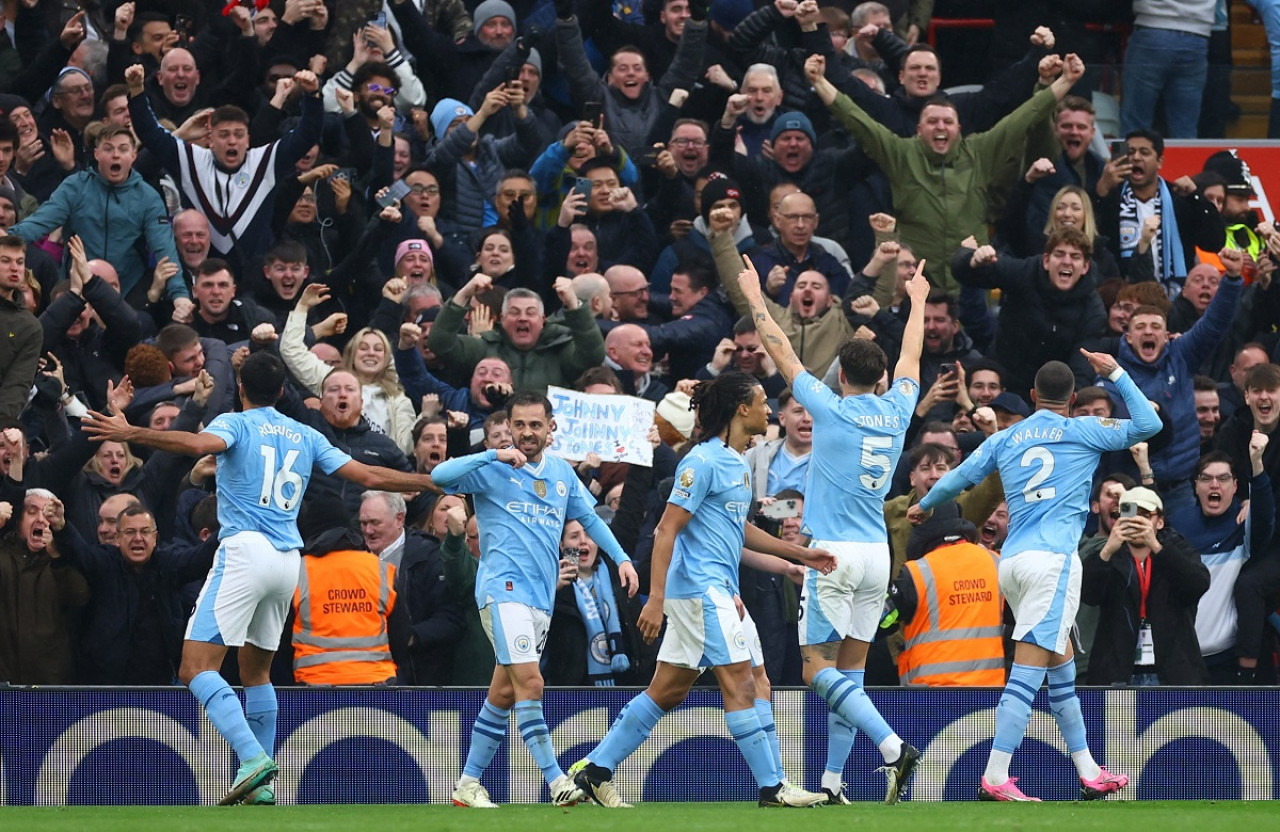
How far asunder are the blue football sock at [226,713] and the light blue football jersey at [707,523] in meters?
2.38

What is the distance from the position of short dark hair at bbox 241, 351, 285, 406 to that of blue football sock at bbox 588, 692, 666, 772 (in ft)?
9.08

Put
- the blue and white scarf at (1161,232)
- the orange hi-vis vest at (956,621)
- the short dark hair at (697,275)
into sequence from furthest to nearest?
the blue and white scarf at (1161,232), the short dark hair at (697,275), the orange hi-vis vest at (956,621)

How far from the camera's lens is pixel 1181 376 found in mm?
Result: 14156

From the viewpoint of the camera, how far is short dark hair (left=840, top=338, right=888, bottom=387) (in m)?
10.7

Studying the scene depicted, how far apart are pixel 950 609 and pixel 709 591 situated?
7.59ft

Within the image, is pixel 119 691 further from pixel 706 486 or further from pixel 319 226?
pixel 319 226

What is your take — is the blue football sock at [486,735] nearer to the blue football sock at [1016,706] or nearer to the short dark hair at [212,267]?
the blue football sock at [1016,706]

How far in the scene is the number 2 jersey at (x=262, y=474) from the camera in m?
10.9

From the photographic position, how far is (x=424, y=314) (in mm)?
14891

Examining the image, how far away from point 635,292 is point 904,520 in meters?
3.66

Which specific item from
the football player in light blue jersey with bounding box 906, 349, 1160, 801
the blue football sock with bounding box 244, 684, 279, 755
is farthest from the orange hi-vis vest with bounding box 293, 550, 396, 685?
the football player in light blue jersey with bounding box 906, 349, 1160, 801

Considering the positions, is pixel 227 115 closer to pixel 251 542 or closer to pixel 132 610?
pixel 132 610

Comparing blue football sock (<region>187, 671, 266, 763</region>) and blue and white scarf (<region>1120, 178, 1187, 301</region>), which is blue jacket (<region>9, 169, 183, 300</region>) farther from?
blue and white scarf (<region>1120, 178, 1187, 301</region>)

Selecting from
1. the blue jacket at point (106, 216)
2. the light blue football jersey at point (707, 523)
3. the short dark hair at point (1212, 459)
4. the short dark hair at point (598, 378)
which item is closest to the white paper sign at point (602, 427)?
the short dark hair at point (598, 378)
